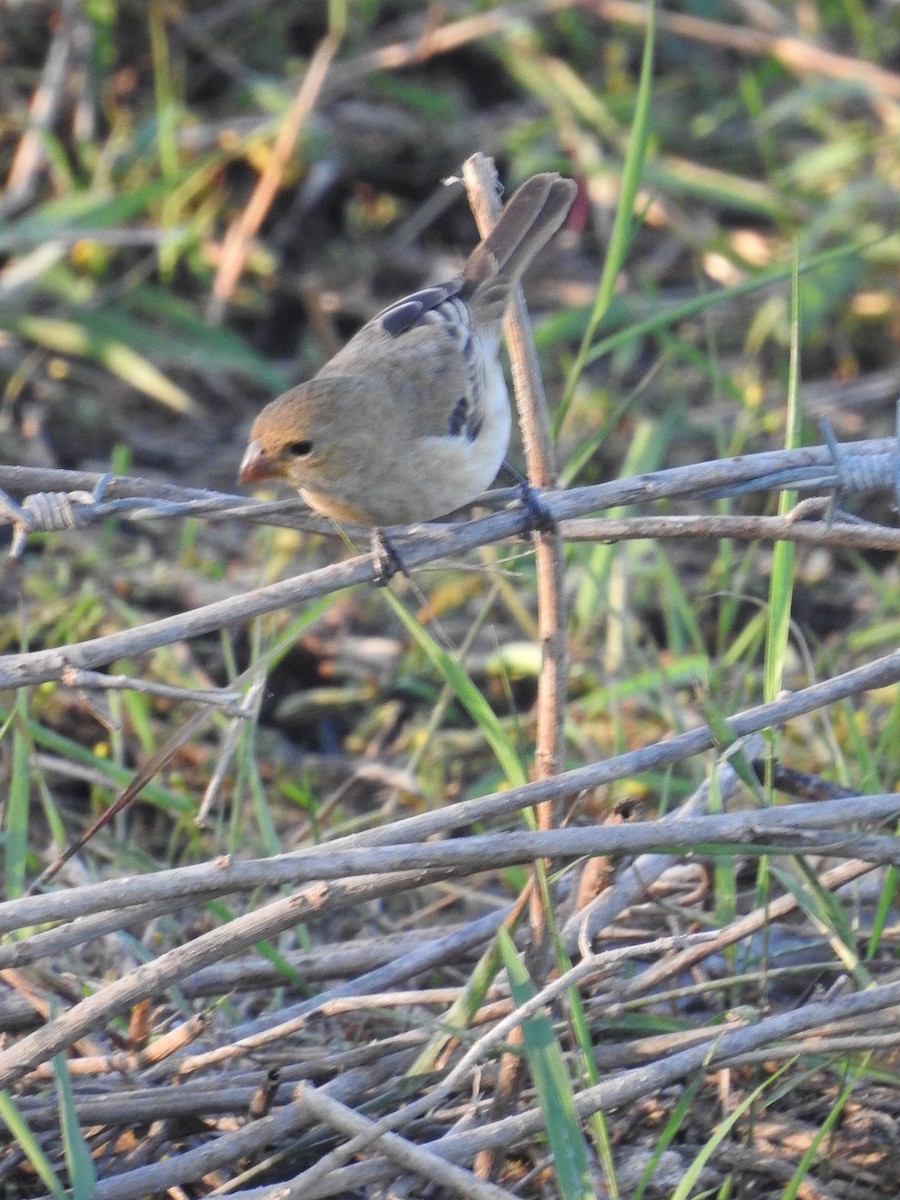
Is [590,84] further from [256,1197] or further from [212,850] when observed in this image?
[256,1197]

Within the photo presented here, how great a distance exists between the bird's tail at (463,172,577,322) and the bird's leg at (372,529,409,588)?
110cm

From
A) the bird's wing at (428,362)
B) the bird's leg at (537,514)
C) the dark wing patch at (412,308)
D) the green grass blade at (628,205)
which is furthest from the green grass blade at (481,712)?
the dark wing patch at (412,308)

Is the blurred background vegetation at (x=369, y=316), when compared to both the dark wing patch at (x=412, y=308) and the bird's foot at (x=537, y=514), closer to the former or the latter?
the bird's foot at (x=537, y=514)

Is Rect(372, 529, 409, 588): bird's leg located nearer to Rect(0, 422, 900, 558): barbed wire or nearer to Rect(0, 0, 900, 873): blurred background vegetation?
Rect(0, 422, 900, 558): barbed wire

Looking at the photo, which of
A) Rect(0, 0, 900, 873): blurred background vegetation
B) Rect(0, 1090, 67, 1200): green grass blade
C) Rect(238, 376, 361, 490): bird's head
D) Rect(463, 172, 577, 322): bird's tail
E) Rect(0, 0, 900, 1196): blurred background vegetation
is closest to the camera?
Rect(0, 1090, 67, 1200): green grass blade

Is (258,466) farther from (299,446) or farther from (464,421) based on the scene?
(464,421)

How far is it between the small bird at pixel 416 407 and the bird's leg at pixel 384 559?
231 mm

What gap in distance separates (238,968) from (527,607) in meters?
2.34

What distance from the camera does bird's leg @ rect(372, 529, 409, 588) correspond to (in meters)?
3.15

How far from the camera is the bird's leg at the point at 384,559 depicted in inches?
124

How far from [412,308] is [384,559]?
4.64ft

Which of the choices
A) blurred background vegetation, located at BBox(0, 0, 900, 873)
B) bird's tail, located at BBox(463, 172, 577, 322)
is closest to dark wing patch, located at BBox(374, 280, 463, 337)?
bird's tail, located at BBox(463, 172, 577, 322)

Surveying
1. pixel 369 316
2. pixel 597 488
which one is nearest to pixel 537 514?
pixel 597 488

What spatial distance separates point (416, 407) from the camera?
418 cm
